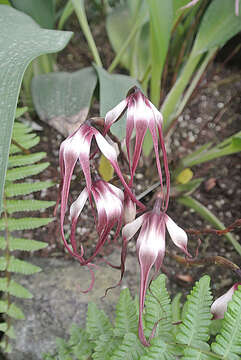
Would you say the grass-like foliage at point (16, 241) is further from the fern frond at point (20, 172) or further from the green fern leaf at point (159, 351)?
the green fern leaf at point (159, 351)

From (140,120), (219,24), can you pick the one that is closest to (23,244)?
(140,120)

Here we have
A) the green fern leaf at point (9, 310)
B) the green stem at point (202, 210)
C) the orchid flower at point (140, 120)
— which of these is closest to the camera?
the orchid flower at point (140, 120)

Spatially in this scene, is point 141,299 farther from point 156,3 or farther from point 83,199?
point 156,3

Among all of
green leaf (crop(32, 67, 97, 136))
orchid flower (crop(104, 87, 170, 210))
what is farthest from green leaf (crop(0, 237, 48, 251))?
orchid flower (crop(104, 87, 170, 210))

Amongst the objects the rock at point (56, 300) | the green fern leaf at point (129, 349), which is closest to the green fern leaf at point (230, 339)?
the green fern leaf at point (129, 349)

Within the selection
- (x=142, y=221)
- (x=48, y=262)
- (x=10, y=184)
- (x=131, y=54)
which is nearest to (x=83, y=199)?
(x=142, y=221)

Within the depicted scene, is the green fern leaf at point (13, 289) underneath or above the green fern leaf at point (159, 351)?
underneath

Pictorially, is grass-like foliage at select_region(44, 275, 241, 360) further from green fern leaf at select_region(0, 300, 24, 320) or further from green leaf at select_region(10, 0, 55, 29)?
green leaf at select_region(10, 0, 55, 29)
